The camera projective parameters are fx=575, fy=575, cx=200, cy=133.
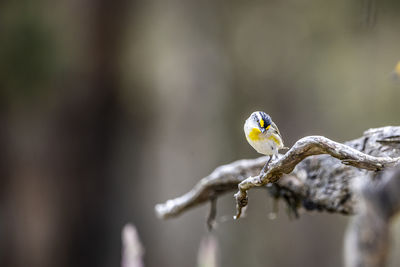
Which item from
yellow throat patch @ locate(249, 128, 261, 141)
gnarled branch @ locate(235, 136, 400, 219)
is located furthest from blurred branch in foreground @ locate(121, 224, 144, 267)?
yellow throat patch @ locate(249, 128, 261, 141)

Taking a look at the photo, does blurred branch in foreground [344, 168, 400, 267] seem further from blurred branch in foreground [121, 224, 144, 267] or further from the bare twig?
the bare twig

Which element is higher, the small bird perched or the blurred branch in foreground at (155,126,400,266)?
the small bird perched

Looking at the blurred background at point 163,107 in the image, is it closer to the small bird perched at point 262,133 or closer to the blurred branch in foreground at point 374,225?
the small bird perched at point 262,133

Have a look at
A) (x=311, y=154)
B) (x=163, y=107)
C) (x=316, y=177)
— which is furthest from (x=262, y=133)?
(x=163, y=107)

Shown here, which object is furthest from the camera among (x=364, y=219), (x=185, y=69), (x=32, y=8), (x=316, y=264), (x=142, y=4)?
(x=185, y=69)

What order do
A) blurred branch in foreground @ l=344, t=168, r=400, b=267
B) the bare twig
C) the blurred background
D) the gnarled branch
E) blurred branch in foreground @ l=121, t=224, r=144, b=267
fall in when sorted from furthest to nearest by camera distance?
the blurred background, the bare twig, the gnarled branch, blurred branch in foreground @ l=121, t=224, r=144, b=267, blurred branch in foreground @ l=344, t=168, r=400, b=267

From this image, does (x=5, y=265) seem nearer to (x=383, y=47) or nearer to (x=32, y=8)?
(x=32, y=8)

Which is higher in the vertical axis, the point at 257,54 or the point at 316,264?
the point at 257,54

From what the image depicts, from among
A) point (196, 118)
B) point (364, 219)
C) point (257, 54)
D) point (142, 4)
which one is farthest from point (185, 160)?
point (364, 219)
